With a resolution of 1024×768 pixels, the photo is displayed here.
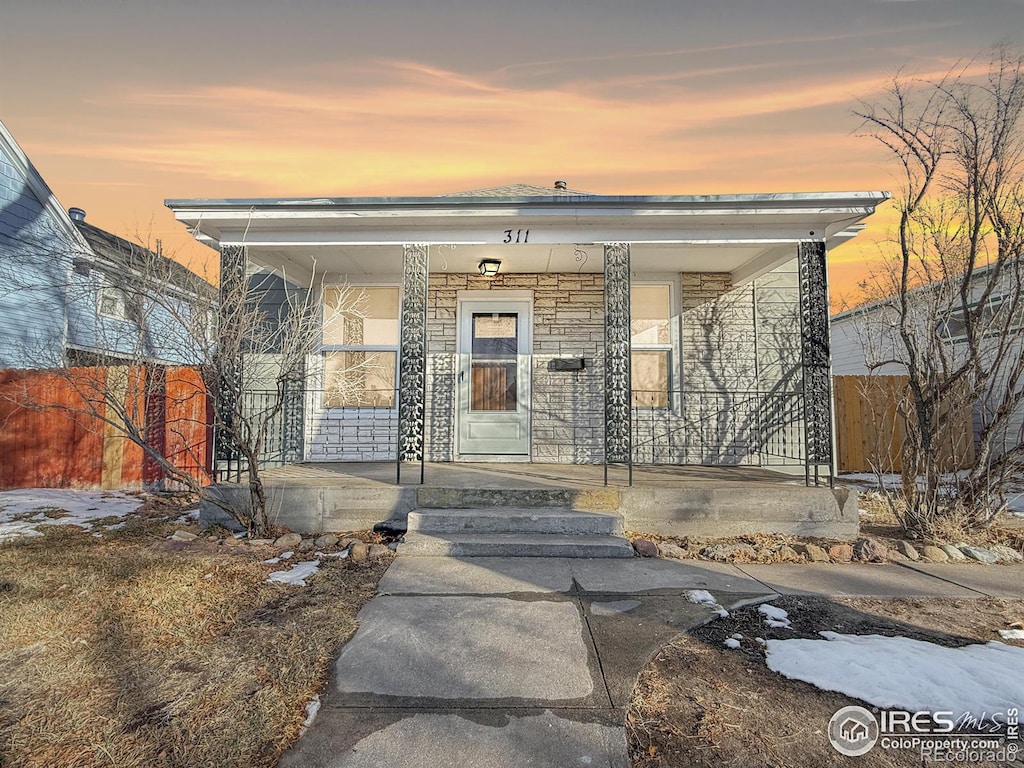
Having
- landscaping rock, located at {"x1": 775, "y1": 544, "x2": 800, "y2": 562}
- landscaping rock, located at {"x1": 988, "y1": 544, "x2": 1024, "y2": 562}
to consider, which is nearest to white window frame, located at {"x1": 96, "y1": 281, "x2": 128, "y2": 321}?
landscaping rock, located at {"x1": 775, "y1": 544, "x2": 800, "y2": 562}

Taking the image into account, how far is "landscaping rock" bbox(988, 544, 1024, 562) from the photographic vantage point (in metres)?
4.31

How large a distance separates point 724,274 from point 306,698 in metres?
7.12

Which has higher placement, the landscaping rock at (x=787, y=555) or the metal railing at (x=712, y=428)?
the metal railing at (x=712, y=428)

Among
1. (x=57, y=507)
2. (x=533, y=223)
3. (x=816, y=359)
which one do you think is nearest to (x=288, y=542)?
(x=57, y=507)

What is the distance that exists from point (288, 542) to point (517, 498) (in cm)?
212

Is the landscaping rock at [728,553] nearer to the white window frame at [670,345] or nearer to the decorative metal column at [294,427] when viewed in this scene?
the white window frame at [670,345]

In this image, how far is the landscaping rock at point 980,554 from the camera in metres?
4.28

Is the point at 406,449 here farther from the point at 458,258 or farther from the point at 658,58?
the point at 658,58

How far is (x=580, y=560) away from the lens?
4.14m

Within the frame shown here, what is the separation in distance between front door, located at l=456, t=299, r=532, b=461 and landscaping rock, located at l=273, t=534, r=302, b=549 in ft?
9.39

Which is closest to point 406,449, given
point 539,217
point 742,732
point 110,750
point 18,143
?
point 539,217

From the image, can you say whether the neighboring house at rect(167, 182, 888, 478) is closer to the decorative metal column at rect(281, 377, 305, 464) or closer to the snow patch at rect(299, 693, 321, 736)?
the decorative metal column at rect(281, 377, 305, 464)

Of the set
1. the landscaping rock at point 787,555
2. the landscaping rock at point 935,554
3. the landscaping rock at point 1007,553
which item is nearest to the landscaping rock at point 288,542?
the landscaping rock at point 787,555

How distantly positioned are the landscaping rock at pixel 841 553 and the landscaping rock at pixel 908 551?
520 millimetres
